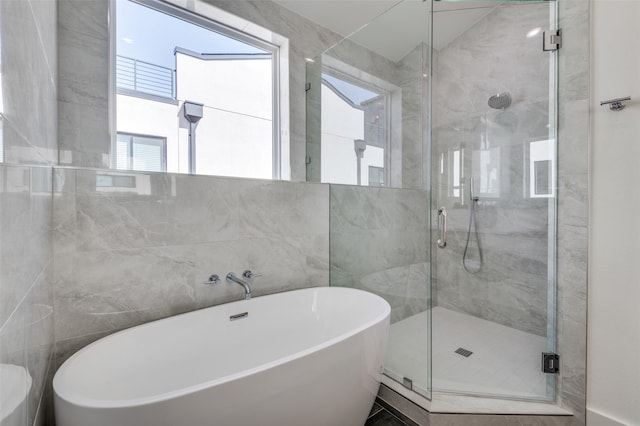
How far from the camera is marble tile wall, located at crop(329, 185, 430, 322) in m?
2.12

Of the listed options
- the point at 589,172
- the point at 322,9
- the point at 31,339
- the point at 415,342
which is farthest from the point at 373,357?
the point at 322,9

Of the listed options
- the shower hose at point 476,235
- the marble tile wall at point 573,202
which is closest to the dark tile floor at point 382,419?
the marble tile wall at point 573,202

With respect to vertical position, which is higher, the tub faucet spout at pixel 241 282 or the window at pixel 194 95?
the window at pixel 194 95

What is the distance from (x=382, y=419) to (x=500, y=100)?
2.51 metres

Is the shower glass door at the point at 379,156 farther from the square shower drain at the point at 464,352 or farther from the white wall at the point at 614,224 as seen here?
the white wall at the point at 614,224

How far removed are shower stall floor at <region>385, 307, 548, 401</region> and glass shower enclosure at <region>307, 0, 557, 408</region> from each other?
12mm

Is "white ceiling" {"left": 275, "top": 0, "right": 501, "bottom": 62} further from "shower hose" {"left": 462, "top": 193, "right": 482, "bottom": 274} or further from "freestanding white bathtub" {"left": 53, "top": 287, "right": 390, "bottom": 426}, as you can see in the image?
"freestanding white bathtub" {"left": 53, "top": 287, "right": 390, "bottom": 426}

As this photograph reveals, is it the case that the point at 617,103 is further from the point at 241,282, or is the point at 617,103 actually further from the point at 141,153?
the point at 141,153

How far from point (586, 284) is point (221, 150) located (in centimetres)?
225

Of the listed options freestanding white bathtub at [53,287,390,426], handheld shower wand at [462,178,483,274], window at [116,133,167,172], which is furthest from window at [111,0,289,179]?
handheld shower wand at [462,178,483,274]

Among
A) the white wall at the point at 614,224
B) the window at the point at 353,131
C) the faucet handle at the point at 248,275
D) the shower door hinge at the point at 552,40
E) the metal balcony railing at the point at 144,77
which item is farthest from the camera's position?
the window at the point at 353,131

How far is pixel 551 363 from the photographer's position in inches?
61.5

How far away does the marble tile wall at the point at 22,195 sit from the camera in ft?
1.75

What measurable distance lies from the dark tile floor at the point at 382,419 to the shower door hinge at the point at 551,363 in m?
0.84
